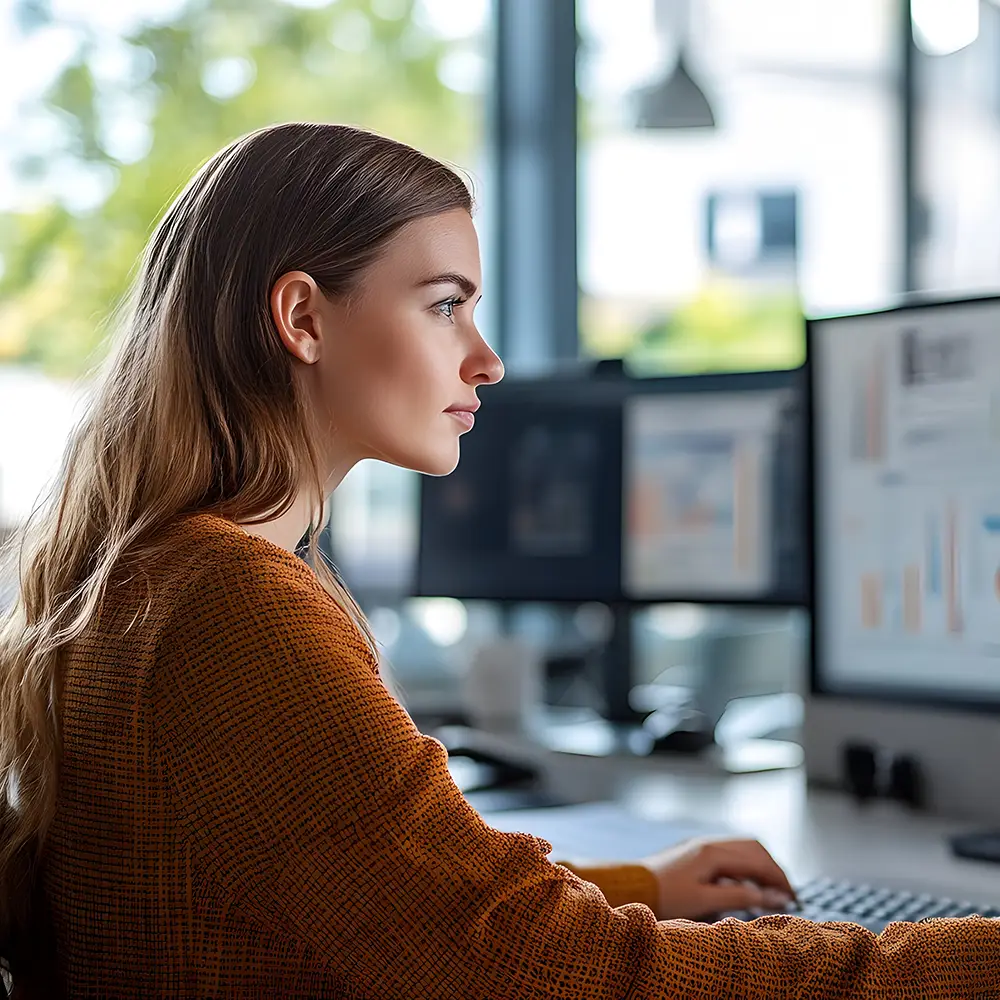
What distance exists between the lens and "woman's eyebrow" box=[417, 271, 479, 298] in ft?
3.25

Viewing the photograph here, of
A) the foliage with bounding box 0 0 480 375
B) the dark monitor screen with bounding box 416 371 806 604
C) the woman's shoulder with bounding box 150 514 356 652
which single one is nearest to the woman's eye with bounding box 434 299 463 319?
the woman's shoulder with bounding box 150 514 356 652

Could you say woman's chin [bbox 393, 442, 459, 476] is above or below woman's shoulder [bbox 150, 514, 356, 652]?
above

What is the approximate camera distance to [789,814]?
62.5 inches

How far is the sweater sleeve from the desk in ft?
1.65

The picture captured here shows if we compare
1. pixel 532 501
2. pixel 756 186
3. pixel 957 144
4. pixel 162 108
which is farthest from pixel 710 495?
pixel 162 108

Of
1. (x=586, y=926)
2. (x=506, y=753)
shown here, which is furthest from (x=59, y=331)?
(x=586, y=926)

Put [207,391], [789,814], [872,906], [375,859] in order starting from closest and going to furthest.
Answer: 1. [375,859]
2. [207,391]
3. [872,906]
4. [789,814]

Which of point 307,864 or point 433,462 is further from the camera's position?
point 433,462

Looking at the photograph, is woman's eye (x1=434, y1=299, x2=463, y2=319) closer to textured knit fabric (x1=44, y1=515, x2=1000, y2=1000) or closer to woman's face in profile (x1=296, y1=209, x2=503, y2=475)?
woman's face in profile (x1=296, y1=209, x2=503, y2=475)

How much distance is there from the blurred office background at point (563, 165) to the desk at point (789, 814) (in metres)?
1.15

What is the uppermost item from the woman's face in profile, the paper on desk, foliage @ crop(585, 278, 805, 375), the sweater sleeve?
foliage @ crop(585, 278, 805, 375)

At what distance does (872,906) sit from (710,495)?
0.90 meters

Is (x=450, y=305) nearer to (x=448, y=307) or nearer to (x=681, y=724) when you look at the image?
(x=448, y=307)

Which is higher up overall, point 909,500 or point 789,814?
point 909,500
